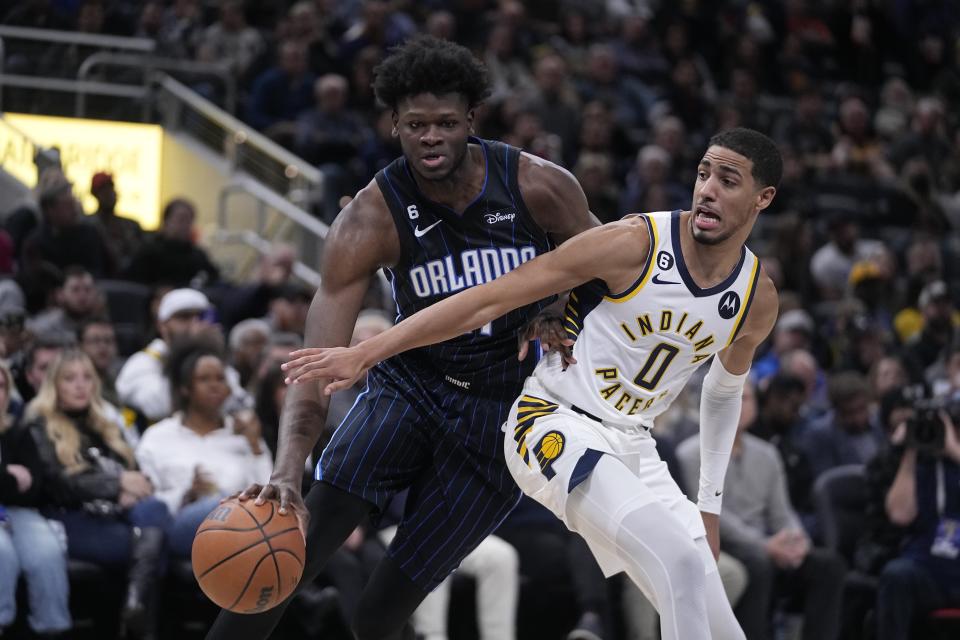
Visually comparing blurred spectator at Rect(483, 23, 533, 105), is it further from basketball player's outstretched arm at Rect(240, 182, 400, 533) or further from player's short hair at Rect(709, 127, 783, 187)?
player's short hair at Rect(709, 127, 783, 187)

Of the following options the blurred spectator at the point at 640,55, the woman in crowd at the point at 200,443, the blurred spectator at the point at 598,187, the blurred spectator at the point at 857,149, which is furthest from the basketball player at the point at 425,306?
the blurred spectator at the point at 857,149

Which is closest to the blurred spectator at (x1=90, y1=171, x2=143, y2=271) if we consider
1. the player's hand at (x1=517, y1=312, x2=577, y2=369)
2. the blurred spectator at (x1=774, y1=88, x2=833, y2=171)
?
the player's hand at (x1=517, y1=312, x2=577, y2=369)

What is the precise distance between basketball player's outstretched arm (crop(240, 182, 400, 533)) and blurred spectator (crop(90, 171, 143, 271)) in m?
5.61

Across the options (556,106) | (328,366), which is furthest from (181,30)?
(328,366)

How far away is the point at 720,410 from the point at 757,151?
1008mm

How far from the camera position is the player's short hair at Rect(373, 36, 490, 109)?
17.0 ft

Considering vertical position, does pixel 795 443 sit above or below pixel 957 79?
below

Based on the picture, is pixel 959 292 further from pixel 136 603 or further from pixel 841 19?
pixel 136 603

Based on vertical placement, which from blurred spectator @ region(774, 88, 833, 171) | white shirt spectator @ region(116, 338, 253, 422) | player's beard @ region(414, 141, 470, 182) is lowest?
white shirt spectator @ region(116, 338, 253, 422)

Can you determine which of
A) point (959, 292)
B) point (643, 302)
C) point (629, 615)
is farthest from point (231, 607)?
point (959, 292)

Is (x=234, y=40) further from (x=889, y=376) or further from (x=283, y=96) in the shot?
(x=889, y=376)

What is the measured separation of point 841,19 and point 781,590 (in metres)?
11.2

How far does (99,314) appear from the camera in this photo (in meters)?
9.23

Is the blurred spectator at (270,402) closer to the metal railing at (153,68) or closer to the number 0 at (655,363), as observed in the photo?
the number 0 at (655,363)
